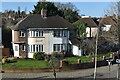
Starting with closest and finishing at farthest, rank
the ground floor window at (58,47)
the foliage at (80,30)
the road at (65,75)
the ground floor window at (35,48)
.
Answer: the road at (65,75) → the ground floor window at (35,48) → the ground floor window at (58,47) → the foliage at (80,30)

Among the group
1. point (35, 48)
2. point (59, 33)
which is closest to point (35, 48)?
Answer: point (35, 48)

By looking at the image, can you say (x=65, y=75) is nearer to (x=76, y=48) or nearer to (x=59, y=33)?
(x=59, y=33)

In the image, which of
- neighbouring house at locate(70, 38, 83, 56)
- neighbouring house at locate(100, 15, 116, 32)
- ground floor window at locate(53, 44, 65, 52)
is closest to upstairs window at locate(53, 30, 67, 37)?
ground floor window at locate(53, 44, 65, 52)

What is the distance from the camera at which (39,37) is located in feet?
104

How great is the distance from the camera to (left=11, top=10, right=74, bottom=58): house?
31.8 m

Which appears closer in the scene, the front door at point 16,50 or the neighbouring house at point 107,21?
the front door at point 16,50

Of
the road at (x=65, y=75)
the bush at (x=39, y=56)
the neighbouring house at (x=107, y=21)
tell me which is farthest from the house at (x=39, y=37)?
the neighbouring house at (x=107, y=21)

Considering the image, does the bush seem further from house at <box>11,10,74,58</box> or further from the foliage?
the foliage

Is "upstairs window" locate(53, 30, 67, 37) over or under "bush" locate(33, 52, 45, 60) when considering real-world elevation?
over

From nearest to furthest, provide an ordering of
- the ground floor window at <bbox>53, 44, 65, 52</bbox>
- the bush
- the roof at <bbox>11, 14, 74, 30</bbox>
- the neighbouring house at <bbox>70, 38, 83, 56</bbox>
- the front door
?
1. the bush
2. the roof at <bbox>11, 14, 74, 30</bbox>
3. the ground floor window at <bbox>53, 44, 65, 52</bbox>
4. the front door
5. the neighbouring house at <bbox>70, 38, 83, 56</bbox>

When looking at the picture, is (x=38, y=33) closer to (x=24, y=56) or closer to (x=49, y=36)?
(x=49, y=36)

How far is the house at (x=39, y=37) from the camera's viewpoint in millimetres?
31750

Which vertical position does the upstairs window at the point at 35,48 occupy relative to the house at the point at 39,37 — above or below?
below

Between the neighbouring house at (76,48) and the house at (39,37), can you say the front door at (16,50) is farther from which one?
the neighbouring house at (76,48)
